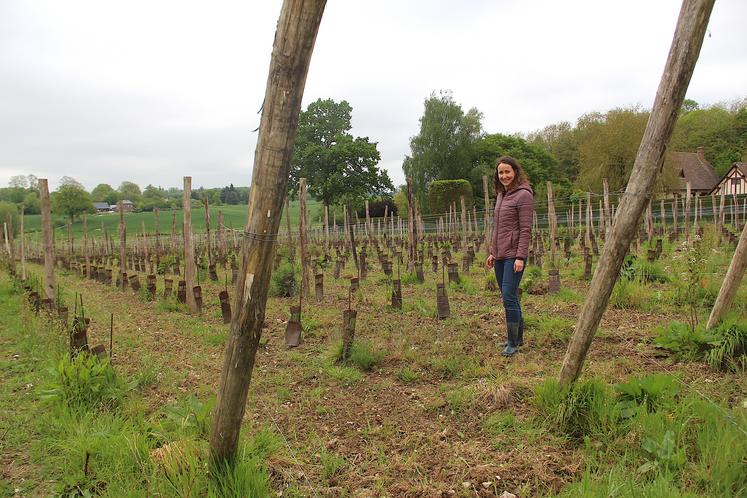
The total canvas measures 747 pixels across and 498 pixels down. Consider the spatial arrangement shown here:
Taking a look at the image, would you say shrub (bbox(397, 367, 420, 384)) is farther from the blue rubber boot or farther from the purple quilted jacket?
the purple quilted jacket

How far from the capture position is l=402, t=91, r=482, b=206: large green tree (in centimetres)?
4144

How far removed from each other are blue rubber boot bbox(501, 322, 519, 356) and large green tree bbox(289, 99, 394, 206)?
106ft

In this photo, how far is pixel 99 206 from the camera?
76812 millimetres

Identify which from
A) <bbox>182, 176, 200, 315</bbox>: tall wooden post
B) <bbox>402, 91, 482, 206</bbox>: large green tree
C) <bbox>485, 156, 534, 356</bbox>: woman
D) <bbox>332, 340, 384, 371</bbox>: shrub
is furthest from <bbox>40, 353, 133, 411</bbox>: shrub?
<bbox>402, 91, 482, 206</bbox>: large green tree

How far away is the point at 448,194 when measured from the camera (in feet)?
120

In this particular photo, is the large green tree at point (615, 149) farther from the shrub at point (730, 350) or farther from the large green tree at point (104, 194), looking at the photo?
the large green tree at point (104, 194)

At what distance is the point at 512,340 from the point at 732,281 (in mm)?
1831

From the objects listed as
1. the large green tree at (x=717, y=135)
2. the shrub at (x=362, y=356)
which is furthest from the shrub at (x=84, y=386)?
the large green tree at (x=717, y=135)


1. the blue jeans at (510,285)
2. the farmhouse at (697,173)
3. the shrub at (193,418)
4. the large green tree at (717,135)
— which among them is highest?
the large green tree at (717,135)

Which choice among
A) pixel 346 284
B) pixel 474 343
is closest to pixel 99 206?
pixel 346 284

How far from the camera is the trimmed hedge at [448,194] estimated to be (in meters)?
36.2

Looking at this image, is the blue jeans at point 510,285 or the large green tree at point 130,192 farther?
the large green tree at point 130,192

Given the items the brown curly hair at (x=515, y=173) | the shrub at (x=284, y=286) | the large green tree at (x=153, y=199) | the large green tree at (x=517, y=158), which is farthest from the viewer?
the large green tree at (x=153, y=199)

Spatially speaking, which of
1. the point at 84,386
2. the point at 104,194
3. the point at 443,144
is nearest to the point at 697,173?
the point at 443,144
